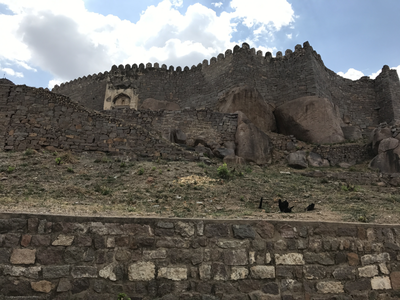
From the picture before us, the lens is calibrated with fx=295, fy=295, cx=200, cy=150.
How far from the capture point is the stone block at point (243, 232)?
449 centimetres

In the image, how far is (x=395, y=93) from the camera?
2527cm

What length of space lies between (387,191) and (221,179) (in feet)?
21.8

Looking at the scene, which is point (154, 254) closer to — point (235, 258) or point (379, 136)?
point (235, 258)

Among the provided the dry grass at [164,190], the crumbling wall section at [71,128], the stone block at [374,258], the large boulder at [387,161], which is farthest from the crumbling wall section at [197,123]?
the stone block at [374,258]

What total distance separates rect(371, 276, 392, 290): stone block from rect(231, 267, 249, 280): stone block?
2.02m

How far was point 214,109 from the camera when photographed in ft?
72.2

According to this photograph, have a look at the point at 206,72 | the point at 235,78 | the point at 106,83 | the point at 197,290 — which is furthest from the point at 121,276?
the point at 106,83

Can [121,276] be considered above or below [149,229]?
below

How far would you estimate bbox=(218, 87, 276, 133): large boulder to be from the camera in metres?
19.4

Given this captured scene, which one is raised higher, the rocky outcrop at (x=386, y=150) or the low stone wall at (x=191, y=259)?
the rocky outcrop at (x=386, y=150)

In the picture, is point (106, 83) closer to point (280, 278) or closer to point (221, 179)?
point (221, 179)

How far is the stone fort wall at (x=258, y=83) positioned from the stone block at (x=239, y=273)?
18.1 meters

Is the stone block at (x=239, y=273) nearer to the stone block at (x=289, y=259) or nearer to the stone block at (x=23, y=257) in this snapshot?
the stone block at (x=289, y=259)

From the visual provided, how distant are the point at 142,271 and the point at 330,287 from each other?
280cm
